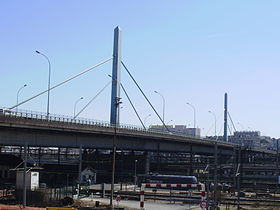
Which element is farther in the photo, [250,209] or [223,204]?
[223,204]

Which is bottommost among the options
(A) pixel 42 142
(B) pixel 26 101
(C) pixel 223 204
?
(C) pixel 223 204

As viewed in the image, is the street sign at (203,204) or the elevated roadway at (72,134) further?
the elevated roadway at (72,134)

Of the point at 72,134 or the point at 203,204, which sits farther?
the point at 72,134

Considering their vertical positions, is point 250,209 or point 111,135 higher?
point 111,135

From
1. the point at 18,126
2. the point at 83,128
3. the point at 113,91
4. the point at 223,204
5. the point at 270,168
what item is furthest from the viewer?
the point at 270,168

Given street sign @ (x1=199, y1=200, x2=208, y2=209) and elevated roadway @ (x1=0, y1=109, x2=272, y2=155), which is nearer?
street sign @ (x1=199, y1=200, x2=208, y2=209)

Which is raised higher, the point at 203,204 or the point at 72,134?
the point at 72,134

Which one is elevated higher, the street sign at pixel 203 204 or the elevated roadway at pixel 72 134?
the elevated roadway at pixel 72 134

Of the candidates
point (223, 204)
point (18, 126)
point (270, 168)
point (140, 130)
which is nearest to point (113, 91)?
point (140, 130)

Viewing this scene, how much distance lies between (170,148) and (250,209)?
6721 centimetres

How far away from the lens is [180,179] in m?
75.4

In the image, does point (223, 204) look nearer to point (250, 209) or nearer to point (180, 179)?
point (250, 209)

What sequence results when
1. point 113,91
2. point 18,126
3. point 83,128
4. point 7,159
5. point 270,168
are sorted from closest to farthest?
point 18,126 → point 83,128 → point 7,159 → point 113,91 → point 270,168

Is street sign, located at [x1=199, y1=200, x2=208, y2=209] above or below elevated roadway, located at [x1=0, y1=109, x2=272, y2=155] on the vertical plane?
below
